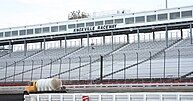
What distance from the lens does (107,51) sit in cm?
6084

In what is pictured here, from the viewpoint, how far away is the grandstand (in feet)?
156

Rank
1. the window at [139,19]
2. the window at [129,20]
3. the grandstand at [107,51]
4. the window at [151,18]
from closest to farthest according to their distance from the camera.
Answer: the grandstand at [107,51], the window at [151,18], the window at [139,19], the window at [129,20]

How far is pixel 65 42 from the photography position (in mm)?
67938

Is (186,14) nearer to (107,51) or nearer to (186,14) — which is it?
(186,14)

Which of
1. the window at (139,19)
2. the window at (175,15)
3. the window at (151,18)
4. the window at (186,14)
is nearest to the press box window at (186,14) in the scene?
the window at (186,14)

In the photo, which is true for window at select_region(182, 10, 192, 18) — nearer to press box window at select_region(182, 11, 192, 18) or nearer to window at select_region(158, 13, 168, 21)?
press box window at select_region(182, 11, 192, 18)

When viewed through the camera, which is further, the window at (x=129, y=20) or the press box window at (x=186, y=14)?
the window at (x=129, y=20)

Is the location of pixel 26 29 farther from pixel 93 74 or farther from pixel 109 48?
pixel 93 74

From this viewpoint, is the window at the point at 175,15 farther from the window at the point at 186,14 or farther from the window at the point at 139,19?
the window at the point at 139,19

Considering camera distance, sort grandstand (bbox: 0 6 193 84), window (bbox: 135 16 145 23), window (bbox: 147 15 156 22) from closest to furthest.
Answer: grandstand (bbox: 0 6 193 84)
window (bbox: 147 15 156 22)
window (bbox: 135 16 145 23)

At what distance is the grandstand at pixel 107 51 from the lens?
47.6 meters

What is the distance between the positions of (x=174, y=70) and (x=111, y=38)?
66.6 feet

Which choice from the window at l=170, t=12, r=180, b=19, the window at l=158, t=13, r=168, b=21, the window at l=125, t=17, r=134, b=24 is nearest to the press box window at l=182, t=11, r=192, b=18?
the window at l=170, t=12, r=180, b=19

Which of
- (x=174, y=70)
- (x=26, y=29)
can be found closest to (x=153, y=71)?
(x=174, y=70)
